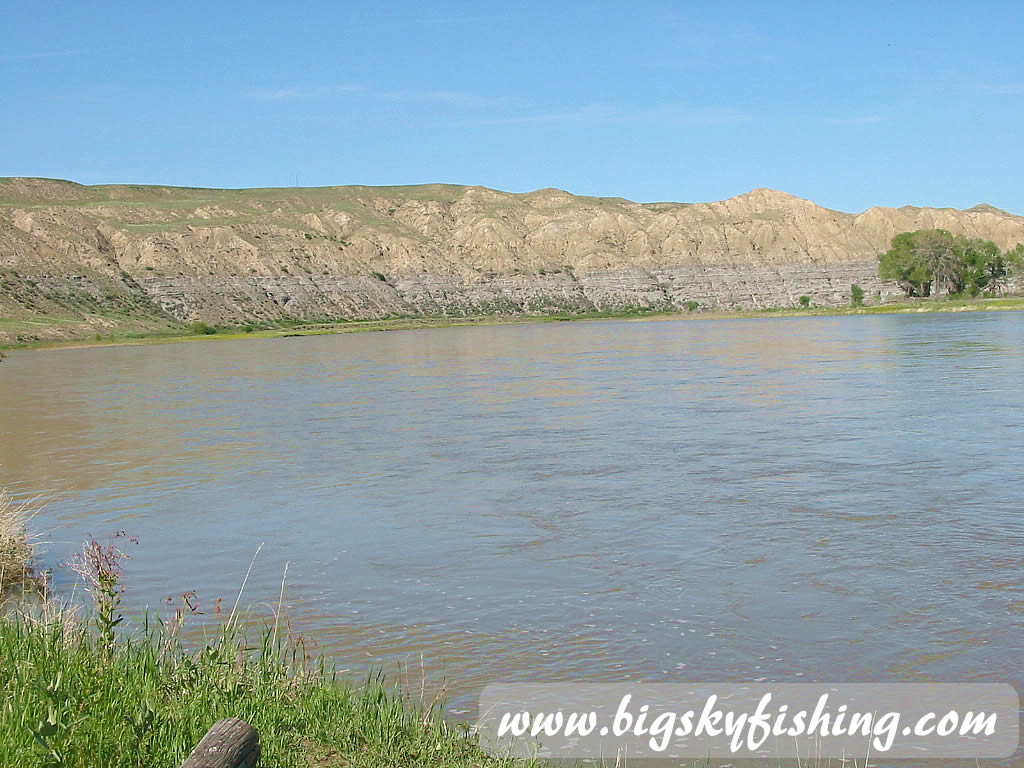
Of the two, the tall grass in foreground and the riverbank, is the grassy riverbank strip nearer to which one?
the tall grass in foreground

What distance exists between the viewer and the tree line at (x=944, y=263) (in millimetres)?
122500

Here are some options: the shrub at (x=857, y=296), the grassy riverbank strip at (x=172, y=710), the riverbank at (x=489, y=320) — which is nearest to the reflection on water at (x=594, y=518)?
the grassy riverbank strip at (x=172, y=710)

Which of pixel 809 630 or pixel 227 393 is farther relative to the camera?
pixel 227 393

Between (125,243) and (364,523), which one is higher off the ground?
(125,243)

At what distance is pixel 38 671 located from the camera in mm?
5848

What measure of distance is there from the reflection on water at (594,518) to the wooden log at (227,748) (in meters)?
2.89

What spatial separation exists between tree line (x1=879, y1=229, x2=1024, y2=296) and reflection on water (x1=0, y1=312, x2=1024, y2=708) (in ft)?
318

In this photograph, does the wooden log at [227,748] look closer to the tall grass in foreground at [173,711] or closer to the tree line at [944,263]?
the tall grass in foreground at [173,711]

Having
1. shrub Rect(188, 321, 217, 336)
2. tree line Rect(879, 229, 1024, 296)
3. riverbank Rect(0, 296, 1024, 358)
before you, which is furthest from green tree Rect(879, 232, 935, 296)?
shrub Rect(188, 321, 217, 336)

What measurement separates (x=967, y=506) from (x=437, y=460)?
29.1 ft

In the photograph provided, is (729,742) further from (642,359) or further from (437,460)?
(642,359)

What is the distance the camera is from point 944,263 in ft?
401

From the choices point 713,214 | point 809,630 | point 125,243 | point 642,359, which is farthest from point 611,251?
point 809,630

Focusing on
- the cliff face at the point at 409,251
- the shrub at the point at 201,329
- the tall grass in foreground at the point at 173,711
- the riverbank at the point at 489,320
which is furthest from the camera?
the cliff face at the point at 409,251
